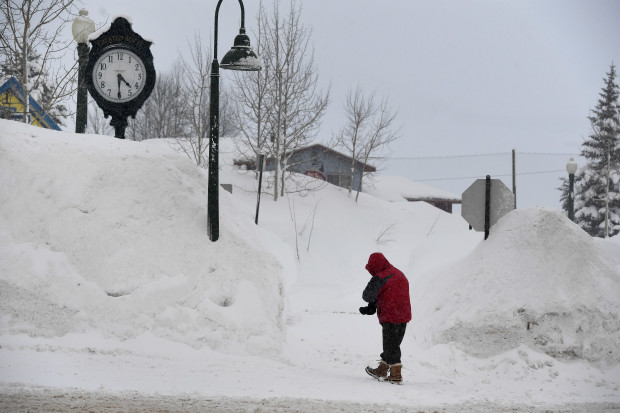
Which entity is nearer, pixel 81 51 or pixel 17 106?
pixel 81 51

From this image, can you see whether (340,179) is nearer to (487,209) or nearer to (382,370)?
(487,209)

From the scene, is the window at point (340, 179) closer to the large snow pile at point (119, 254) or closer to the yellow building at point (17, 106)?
the yellow building at point (17, 106)

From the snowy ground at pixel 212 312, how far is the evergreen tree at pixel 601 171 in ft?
112

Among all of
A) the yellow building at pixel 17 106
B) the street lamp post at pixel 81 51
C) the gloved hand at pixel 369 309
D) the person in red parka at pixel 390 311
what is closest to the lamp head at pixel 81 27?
the street lamp post at pixel 81 51

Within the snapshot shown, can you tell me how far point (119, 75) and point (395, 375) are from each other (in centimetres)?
695

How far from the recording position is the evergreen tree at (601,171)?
1697 inches

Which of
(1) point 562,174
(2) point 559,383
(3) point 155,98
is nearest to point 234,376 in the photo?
(2) point 559,383

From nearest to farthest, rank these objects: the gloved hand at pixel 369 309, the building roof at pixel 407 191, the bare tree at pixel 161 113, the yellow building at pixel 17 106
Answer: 1. the gloved hand at pixel 369 309
2. the yellow building at pixel 17 106
3. the building roof at pixel 407 191
4. the bare tree at pixel 161 113

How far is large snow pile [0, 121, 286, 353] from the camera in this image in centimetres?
859

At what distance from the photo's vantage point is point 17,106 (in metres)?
18.5

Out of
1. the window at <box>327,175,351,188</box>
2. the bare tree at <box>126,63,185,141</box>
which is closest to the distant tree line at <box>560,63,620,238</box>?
the window at <box>327,175,351,188</box>

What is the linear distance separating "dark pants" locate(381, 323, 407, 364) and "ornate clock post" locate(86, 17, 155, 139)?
19.1 ft

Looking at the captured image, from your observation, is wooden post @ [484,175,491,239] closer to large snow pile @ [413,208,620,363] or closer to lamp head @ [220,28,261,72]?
large snow pile @ [413,208,620,363]

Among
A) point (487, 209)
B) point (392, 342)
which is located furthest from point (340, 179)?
point (392, 342)
